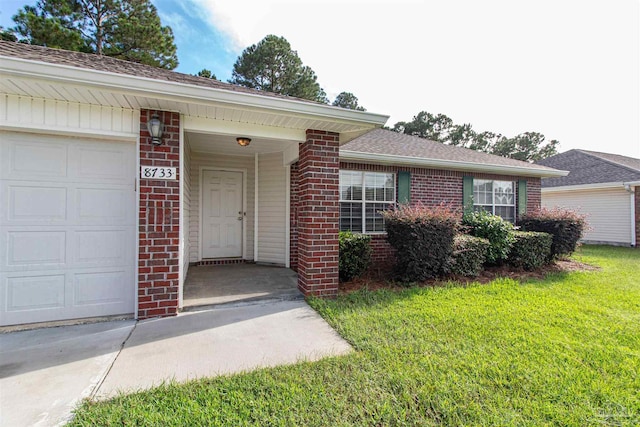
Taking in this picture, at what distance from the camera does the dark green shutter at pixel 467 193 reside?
7.46m

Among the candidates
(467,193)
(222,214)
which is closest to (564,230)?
(467,193)

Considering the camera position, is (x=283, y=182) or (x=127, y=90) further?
(x=283, y=182)

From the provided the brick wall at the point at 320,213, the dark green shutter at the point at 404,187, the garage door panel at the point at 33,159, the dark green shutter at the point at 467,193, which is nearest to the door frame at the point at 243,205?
the brick wall at the point at 320,213

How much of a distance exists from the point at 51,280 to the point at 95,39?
13145mm

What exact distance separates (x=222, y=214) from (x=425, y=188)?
5.07m

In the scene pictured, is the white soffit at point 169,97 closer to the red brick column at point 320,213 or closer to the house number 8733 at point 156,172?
the red brick column at point 320,213

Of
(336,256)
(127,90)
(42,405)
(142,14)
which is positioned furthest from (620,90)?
(142,14)

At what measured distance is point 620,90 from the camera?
6.13m

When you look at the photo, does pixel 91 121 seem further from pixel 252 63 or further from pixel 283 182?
pixel 252 63

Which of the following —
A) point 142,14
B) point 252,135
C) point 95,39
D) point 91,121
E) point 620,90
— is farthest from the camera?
point 142,14

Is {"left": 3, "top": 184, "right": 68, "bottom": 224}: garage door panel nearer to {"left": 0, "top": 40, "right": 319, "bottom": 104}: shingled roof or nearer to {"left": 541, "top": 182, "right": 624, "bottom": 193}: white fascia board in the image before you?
{"left": 0, "top": 40, "right": 319, "bottom": 104}: shingled roof

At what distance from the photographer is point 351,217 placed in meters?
6.55

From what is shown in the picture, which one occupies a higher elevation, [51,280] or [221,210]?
[221,210]

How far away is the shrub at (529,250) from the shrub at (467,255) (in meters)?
1.11
